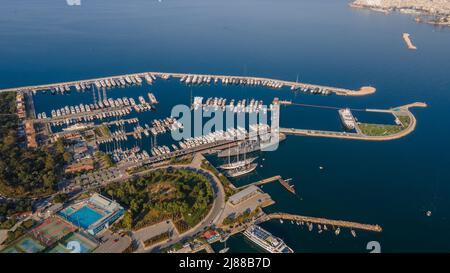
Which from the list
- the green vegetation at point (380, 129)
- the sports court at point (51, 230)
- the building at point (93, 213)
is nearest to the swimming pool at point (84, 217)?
the building at point (93, 213)

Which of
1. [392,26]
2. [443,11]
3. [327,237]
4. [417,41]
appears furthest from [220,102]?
[443,11]

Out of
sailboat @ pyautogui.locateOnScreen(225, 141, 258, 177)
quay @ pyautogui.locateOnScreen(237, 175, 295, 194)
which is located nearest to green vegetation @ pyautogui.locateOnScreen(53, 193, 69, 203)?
sailboat @ pyautogui.locateOnScreen(225, 141, 258, 177)

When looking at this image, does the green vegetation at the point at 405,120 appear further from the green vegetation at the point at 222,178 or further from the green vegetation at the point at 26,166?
the green vegetation at the point at 26,166

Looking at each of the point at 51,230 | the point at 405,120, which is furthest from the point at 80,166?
the point at 405,120

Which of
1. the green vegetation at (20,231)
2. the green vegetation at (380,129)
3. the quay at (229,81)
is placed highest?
the quay at (229,81)

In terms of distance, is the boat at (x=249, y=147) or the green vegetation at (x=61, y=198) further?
the boat at (x=249, y=147)

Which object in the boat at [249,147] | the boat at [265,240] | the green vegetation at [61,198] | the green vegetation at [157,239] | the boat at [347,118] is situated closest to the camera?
the green vegetation at [157,239]

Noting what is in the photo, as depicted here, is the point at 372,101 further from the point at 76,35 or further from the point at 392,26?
the point at 76,35
